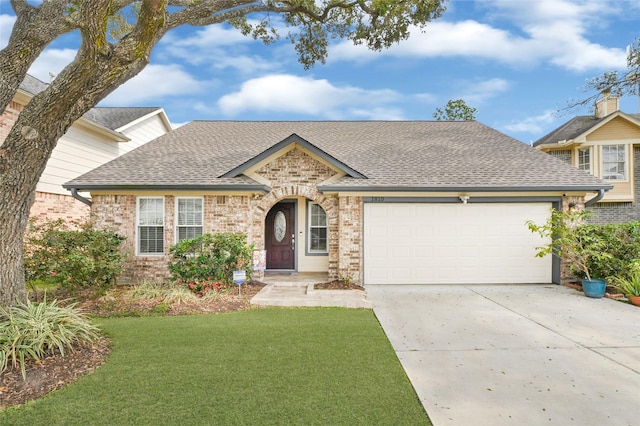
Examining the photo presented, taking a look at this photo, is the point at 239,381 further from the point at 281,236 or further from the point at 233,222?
the point at 281,236

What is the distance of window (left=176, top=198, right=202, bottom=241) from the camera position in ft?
34.1

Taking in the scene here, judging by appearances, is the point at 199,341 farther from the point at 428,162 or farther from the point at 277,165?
the point at 428,162

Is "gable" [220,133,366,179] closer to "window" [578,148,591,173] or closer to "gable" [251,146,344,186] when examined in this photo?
"gable" [251,146,344,186]

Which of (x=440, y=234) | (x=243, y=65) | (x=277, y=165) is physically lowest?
(x=440, y=234)

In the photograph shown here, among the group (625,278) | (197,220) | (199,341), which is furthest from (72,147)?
(625,278)

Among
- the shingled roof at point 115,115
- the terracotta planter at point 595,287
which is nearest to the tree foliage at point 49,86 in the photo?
the shingled roof at point 115,115

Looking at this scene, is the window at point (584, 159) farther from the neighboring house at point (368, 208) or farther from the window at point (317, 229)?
the window at point (317, 229)

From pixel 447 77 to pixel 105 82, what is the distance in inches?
604

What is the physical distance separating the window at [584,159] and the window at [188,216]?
16.4m

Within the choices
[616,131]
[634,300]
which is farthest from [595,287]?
[616,131]

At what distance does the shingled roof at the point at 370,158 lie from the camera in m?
9.95

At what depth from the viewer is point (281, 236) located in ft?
40.0

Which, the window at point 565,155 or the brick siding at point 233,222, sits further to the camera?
the window at point 565,155

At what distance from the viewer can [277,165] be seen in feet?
35.5
